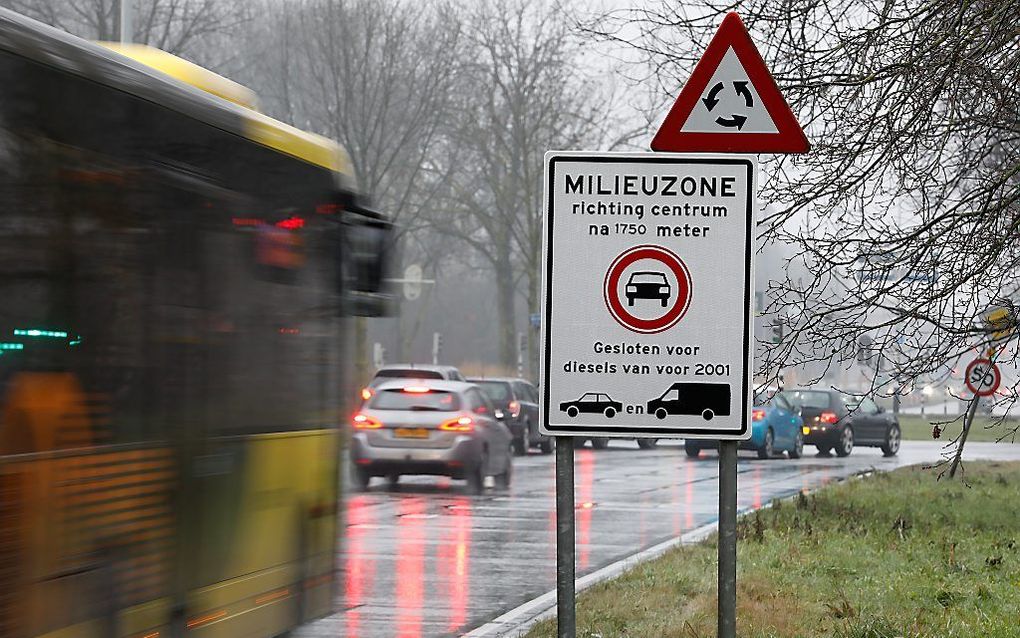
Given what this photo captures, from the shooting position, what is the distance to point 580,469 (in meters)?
28.9

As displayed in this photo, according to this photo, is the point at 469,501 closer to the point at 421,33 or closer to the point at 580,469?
the point at 580,469

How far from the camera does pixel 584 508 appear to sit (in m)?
20.0

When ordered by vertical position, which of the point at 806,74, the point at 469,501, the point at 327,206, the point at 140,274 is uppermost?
the point at 806,74

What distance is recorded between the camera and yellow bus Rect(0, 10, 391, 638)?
226 inches

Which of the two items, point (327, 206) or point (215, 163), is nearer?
point (215, 163)

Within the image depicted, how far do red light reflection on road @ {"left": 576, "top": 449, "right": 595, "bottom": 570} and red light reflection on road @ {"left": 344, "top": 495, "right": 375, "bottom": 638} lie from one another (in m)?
1.92

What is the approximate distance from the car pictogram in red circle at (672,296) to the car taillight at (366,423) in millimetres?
16229

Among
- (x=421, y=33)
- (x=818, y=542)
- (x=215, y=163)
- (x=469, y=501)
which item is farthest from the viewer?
(x=421, y=33)

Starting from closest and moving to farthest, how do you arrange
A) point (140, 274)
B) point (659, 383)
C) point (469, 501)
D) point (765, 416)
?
1. point (659, 383)
2. point (140, 274)
3. point (469, 501)
4. point (765, 416)

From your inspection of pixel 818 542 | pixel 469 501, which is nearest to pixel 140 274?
pixel 818 542

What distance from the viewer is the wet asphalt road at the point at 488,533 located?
10977 millimetres

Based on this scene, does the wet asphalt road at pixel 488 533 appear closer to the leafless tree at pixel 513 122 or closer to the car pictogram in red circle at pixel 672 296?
the car pictogram in red circle at pixel 672 296

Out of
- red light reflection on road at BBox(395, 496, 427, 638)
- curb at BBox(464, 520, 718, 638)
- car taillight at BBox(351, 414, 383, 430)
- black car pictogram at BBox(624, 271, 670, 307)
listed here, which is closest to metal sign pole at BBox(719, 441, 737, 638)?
black car pictogram at BBox(624, 271, 670, 307)

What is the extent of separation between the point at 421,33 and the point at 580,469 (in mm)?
19075
